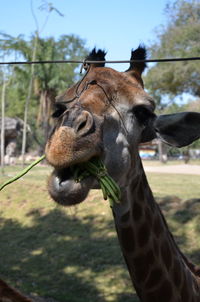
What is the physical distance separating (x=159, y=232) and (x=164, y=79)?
592 inches

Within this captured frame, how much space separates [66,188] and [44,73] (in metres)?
30.1

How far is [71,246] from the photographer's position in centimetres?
910

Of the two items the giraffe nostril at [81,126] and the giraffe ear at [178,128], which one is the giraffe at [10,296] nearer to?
the giraffe nostril at [81,126]

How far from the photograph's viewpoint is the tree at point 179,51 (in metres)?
16.3

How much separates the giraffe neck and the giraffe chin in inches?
28.7

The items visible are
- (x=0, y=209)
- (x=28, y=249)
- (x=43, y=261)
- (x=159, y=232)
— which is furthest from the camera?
(x=0, y=209)

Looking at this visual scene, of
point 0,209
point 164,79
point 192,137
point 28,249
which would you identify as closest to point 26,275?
point 28,249

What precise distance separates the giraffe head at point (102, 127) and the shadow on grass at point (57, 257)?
413 centimetres

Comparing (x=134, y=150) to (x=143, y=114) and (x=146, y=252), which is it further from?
(x=146, y=252)

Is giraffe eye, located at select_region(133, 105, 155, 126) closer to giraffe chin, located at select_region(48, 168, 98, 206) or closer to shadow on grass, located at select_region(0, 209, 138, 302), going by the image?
giraffe chin, located at select_region(48, 168, 98, 206)

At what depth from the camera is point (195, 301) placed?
135 inches

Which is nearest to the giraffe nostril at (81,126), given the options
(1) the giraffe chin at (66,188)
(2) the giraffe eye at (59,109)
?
(1) the giraffe chin at (66,188)

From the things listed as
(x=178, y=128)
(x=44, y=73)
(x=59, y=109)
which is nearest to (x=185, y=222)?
(x=178, y=128)

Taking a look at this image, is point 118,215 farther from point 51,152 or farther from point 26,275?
point 26,275
